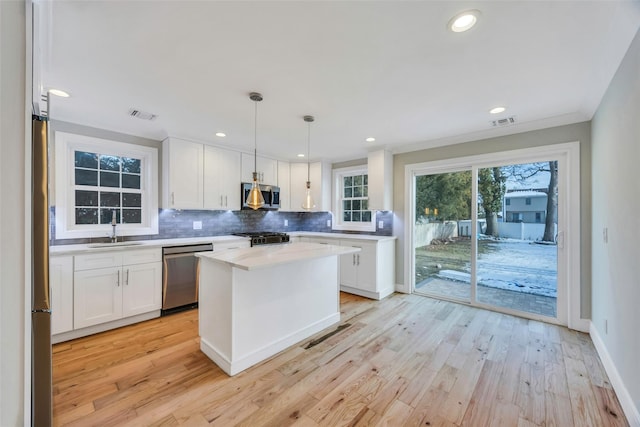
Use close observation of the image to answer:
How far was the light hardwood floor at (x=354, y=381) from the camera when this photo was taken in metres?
1.74

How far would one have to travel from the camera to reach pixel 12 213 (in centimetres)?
96

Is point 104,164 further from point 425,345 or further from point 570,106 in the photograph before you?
point 570,106

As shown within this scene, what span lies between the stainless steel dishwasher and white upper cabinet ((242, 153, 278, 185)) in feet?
4.78

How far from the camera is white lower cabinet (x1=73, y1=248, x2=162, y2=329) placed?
2.81m

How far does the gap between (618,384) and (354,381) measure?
74.9 inches

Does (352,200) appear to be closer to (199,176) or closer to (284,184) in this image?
(284,184)

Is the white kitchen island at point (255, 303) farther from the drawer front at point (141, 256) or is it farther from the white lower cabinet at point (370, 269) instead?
the white lower cabinet at point (370, 269)

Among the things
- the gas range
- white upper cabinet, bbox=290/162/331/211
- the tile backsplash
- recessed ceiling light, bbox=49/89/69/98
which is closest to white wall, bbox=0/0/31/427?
recessed ceiling light, bbox=49/89/69/98

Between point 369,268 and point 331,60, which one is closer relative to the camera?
point 331,60

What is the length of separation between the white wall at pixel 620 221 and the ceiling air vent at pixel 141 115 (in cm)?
399

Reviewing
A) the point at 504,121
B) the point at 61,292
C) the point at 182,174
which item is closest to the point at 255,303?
the point at 61,292

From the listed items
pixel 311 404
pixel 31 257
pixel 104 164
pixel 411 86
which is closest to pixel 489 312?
pixel 311 404

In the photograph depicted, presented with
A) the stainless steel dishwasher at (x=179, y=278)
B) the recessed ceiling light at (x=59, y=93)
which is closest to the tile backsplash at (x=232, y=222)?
the stainless steel dishwasher at (x=179, y=278)

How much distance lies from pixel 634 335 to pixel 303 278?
2436 mm
